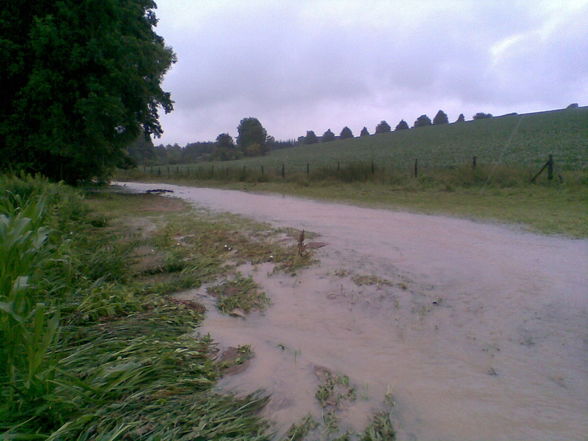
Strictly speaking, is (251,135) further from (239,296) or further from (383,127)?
(239,296)

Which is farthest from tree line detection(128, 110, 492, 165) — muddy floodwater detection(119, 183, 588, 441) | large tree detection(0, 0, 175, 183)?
muddy floodwater detection(119, 183, 588, 441)

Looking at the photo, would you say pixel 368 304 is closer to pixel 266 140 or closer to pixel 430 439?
pixel 430 439

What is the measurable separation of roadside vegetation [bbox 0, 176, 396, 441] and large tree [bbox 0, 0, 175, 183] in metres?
13.0

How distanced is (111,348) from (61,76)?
17.5 m

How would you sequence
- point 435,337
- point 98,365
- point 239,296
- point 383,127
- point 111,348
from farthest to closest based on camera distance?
point 383,127 → point 239,296 → point 435,337 → point 111,348 → point 98,365

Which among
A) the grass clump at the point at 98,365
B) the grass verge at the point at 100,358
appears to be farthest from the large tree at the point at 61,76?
the grass clump at the point at 98,365

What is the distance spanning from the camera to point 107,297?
3.96 m

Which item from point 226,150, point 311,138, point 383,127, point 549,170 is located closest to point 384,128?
point 383,127

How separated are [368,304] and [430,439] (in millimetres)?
2157

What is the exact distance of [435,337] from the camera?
3.78 m

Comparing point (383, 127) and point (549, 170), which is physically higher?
point (383, 127)

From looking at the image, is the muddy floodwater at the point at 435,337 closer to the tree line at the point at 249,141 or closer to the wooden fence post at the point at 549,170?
the wooden fence post at the point at 549,170

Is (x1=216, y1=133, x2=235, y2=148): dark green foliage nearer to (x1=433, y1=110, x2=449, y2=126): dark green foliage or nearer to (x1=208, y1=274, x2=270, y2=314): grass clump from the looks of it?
(x1=433, y1=110, x2=449, y2=126): dark green foliage

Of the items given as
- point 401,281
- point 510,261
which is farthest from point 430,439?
point 510,261
